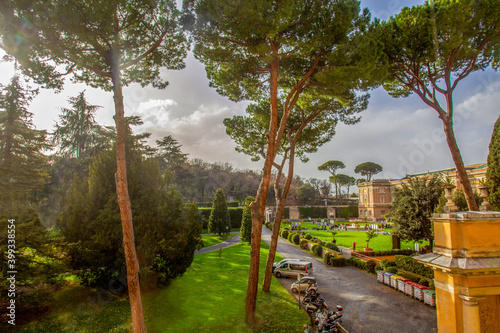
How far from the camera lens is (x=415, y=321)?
366 inches

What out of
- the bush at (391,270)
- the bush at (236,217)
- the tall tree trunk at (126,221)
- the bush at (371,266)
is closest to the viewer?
the tall tree trunk at (126,221)

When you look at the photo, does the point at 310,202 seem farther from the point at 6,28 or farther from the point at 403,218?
the point at 6,28

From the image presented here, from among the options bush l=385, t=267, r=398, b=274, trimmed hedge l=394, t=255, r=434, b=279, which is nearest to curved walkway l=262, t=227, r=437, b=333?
bush l=385, t=267, r=398, b=274

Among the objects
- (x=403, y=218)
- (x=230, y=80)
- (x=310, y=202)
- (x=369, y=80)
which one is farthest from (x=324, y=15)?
(x=310, y=202)

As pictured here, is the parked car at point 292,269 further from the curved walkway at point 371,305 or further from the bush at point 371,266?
the bush at point 371,266

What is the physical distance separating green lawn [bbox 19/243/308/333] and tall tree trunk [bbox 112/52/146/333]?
1570 mm

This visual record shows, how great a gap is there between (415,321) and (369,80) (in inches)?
353

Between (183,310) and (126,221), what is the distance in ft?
14.5

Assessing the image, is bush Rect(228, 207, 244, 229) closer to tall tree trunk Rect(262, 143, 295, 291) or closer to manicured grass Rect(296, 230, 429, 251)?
manicured grass Rect(296, 230, 429, 251)

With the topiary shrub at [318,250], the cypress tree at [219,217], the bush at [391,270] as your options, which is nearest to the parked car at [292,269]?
the bush at [391,270]

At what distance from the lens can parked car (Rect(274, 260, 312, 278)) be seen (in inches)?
592

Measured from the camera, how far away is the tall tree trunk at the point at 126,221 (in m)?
7.21

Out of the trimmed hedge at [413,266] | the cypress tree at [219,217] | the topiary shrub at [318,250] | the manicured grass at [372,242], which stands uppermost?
the cypress tree at [219,217]

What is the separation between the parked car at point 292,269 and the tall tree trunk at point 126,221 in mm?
9476
